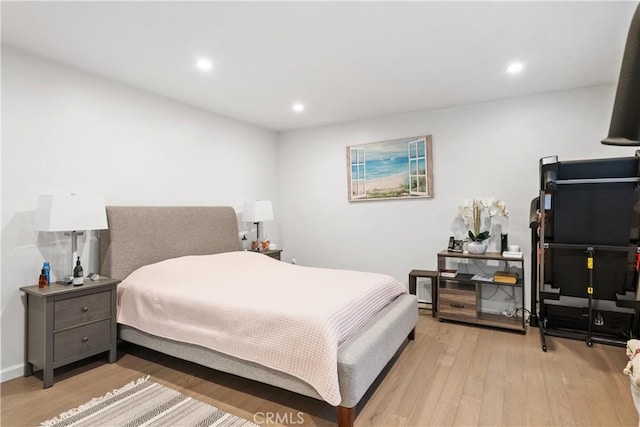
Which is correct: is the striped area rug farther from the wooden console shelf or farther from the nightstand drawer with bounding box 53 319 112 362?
the wooden console shelf

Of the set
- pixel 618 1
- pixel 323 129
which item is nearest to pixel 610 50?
pixel 618 1

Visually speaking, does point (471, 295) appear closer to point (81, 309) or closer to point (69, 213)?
point (81, 309)

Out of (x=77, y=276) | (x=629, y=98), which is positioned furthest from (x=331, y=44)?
(x=77, y=276)

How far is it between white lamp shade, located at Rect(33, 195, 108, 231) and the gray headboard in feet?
1.14

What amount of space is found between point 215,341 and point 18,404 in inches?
52.2

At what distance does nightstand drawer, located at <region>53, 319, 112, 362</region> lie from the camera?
240cm

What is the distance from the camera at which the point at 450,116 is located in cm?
409

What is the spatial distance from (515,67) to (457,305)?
2405 millimetres

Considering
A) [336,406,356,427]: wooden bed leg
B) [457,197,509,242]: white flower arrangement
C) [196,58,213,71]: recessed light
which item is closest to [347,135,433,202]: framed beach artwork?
[457,197,509,242]: white flower arrangement

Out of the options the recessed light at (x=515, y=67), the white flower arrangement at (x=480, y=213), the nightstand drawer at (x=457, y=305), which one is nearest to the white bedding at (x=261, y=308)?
the nightstand drawer at (x=457, y=305)

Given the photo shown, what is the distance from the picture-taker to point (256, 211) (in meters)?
4.36

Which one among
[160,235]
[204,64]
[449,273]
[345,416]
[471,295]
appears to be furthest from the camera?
[449,273]

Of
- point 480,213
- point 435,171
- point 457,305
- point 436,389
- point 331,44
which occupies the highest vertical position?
point 331,44

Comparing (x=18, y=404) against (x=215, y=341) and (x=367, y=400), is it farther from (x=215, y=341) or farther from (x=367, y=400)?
Result: (x=367, y=400)
